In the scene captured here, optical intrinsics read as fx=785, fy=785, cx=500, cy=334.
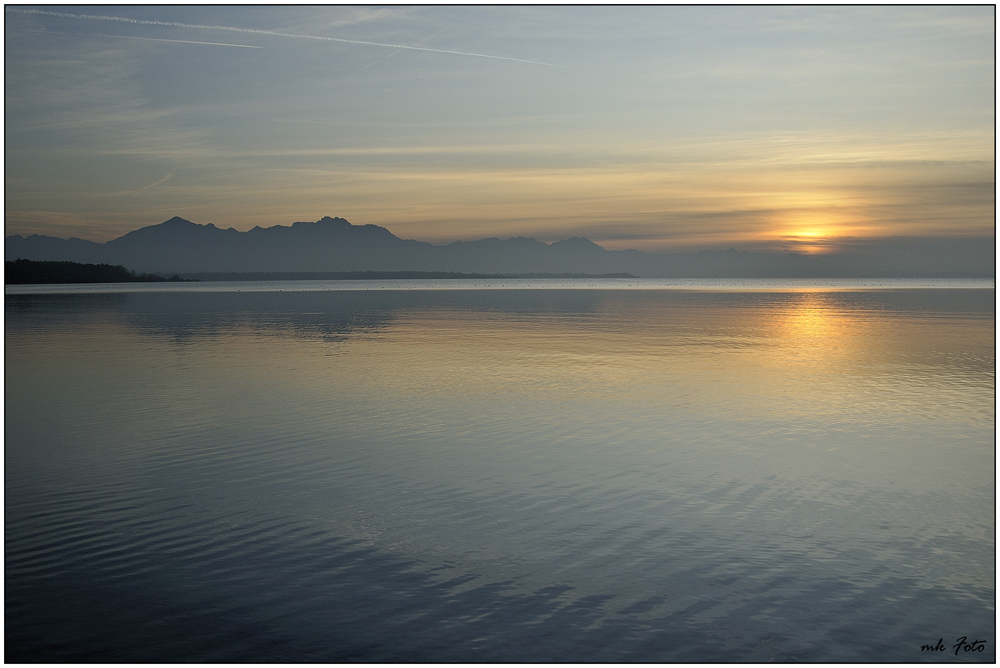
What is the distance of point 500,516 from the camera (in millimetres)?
9562

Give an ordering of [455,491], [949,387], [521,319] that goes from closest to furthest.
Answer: [455,491]
[949,387]
[521,319]

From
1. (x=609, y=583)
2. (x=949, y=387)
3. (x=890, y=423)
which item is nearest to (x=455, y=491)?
(x=609, y=583)

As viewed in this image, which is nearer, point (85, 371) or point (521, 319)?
point (85, 371)

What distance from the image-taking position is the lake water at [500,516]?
6969 mm

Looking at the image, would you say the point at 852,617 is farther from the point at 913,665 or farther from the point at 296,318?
the point at 296,318

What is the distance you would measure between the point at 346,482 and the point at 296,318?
33874 millimetres

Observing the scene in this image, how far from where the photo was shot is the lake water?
22.9ft

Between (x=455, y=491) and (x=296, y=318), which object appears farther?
(x=296, y=318)

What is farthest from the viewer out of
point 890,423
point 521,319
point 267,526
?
point 521,319

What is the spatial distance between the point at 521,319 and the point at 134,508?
31.9m

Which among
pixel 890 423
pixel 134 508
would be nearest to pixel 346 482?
pixel 134 508

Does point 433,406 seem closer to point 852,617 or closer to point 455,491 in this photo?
point 455,491

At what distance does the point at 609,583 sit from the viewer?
7746mm

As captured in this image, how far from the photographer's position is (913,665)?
6730 mm
